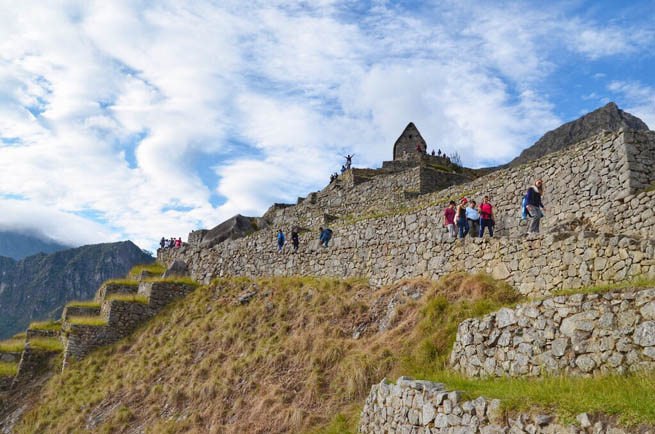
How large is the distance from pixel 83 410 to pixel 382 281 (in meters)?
11.2

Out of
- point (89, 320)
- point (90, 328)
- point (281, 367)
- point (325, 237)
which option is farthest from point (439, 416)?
point (89, 320)

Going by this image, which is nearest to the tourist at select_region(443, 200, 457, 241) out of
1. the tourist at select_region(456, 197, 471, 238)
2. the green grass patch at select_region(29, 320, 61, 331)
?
the tourist at select_region(456, 197, 471, 238)

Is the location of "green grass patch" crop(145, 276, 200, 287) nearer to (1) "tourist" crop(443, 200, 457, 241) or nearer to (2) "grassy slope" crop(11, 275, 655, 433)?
(2) "grassy slope" crop(11, 275, 655, 433)

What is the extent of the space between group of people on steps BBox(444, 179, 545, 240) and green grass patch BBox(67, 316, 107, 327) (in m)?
15.9

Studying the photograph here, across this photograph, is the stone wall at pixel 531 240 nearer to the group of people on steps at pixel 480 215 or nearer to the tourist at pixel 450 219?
the tourist at pixel 450 219

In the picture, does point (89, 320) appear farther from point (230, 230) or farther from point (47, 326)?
point (230, 230)

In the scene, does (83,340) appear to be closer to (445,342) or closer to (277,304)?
(277,304)

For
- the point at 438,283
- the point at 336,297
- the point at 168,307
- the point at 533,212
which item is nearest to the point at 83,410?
the point at 168,307

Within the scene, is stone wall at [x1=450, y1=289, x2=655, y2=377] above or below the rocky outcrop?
below

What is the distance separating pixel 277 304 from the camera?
58.6 feet

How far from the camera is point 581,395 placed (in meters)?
6.50

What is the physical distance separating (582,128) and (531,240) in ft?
134

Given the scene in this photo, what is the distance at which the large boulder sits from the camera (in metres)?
30.3

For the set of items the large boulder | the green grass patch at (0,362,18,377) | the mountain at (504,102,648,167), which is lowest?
the green grass patch at (0,362,18,377)
